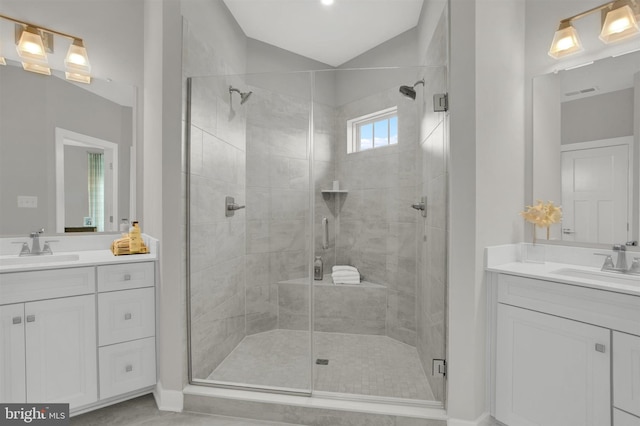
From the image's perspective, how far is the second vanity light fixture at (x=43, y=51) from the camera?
196cm

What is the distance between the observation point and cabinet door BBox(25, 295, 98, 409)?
5.15 feet

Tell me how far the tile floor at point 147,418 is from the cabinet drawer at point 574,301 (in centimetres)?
148

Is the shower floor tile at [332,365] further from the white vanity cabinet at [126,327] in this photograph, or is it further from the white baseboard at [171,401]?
the white vanity cabinet at [126,327]

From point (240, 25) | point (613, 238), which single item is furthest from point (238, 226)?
point (613, 238)

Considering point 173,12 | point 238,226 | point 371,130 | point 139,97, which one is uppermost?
point 173,12

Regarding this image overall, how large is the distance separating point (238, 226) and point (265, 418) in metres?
1.24

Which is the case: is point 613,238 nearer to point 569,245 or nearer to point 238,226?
point 569,245

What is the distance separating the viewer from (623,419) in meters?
1.25

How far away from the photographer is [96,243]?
2.23 metres

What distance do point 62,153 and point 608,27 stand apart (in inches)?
135

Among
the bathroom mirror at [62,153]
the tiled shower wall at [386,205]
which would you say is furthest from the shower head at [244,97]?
the bathroom mirror at [62,153]

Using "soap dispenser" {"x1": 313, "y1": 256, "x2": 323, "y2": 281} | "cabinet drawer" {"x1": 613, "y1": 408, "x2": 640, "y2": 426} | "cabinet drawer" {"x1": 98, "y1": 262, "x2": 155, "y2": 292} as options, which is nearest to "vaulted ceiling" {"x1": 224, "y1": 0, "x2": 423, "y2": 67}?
"soap dispenser" {"x1": 313, "y1": 256, "x2": 323, "y2": 281}

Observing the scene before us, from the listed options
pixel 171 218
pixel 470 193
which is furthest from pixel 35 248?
pixel 470 193

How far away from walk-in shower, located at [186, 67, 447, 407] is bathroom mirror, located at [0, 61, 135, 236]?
810 millimetres
